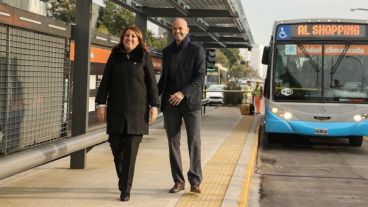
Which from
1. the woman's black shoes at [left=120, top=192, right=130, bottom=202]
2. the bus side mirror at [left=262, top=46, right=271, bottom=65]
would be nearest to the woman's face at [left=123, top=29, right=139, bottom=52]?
the woman's black shoes at [left=120, top=192, right=130, bottom=202]

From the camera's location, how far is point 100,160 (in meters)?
9.09

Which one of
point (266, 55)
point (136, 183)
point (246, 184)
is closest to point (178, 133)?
point (136, 183)

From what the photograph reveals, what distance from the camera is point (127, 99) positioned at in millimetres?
5910

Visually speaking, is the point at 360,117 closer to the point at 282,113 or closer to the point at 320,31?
the point at 282,113

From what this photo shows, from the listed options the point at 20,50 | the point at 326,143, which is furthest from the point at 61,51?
the point at 326,143

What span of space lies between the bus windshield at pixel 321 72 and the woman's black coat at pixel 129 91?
7064 mm

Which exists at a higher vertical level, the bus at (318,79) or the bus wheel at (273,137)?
the bus at (318,79)

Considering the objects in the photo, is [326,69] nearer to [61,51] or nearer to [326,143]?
[326,143]

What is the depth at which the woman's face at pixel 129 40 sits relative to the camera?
597 centimetres

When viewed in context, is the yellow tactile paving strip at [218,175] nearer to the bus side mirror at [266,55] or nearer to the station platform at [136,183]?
the station platform at [136,183]

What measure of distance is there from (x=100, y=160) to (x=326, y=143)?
280 inches

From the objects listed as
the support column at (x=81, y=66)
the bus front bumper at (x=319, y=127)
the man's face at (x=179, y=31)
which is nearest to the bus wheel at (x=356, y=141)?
the bus front bumper at (x=319, y=127)

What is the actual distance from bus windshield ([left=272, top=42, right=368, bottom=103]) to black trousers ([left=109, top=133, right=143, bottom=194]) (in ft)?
23.5

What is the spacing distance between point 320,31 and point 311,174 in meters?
4.45
